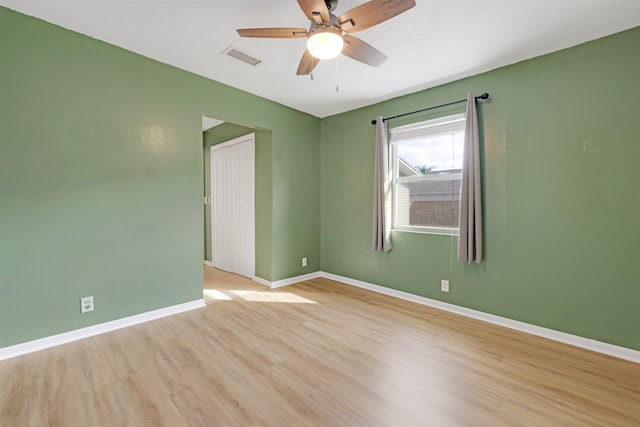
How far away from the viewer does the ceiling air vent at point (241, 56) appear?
8.54 feet

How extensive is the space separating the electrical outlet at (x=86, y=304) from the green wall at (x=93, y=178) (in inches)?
1.8

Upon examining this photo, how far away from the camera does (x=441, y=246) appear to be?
10.8 feet

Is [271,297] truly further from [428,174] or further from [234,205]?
[428,174]

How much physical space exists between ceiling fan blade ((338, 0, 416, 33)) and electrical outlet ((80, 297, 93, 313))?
3.01 metres

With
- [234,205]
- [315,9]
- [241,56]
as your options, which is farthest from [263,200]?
[315,9]

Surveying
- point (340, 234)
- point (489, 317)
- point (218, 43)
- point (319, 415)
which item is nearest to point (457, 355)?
point (489, 317)

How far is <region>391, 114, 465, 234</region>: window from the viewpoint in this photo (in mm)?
3211

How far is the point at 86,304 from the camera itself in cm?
248

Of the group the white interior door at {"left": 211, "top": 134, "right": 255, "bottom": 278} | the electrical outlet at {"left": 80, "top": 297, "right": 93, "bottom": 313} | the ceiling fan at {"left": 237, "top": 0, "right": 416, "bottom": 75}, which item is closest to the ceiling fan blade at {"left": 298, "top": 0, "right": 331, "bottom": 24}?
the ceiling fan at {"left": 237, "top": 0, "right": 416, "bottom": 75}

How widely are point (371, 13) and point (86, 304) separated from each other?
10.5 feet

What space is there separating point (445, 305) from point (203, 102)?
360cm

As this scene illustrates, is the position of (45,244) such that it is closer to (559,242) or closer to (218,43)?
(218,43)

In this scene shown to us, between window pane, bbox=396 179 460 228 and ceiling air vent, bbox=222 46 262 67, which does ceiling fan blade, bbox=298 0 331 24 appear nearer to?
ceiling air vent, bbox=222 46 262 67

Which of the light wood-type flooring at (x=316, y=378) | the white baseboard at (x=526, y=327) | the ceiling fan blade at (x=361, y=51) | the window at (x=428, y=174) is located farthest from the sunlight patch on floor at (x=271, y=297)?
the ceiling fan blade at (x=361, y=51)
